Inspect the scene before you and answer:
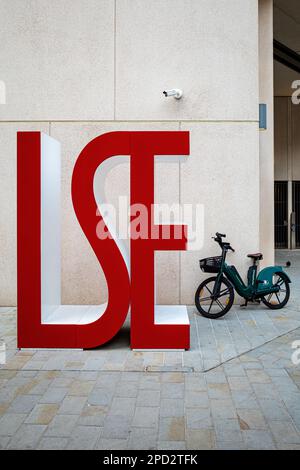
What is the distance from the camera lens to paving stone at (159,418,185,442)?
2979 mm

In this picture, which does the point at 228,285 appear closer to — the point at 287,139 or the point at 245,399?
the point at 245,399

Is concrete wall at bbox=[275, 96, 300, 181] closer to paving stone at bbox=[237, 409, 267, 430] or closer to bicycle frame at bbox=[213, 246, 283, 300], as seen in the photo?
bicycle frame at bbox=[213, 246, 283, 300]

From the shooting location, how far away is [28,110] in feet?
22.4

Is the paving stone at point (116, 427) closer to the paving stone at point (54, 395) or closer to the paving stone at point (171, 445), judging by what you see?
the paving stone at point (171, 445)

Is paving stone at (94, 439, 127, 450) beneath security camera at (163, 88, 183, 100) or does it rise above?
beneath

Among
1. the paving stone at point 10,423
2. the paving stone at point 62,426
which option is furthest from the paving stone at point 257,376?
the paving stone at point 10,423

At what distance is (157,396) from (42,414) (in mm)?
996

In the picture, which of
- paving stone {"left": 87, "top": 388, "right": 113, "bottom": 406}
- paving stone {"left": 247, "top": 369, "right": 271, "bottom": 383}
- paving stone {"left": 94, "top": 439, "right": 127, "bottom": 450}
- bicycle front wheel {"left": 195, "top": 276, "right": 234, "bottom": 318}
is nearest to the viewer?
paving stone {"left": 94, "top": 439, "right": 127, "bottom": 450}

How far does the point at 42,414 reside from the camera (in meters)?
3.34

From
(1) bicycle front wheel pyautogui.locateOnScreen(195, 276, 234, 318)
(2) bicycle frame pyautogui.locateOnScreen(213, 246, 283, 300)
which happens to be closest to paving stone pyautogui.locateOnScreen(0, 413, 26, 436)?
(1) bicycle front wheel pyautogui.locateOnScreen(195, 276, 234, 318)

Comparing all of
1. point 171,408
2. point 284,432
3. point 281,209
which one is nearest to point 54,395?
point 171,408

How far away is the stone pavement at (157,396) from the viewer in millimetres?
2979
